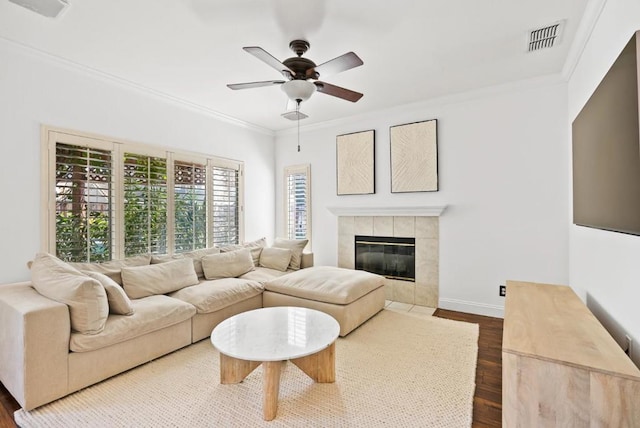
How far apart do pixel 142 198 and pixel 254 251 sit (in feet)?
5.28

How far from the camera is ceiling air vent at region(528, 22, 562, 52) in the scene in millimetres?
2430

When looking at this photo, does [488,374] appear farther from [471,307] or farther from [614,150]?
[614,150]

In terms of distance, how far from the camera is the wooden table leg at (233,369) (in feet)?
7.13

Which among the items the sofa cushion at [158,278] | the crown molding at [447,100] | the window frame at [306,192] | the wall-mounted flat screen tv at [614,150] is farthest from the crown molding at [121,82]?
the wall-mounted flat screen tv at [614,150]

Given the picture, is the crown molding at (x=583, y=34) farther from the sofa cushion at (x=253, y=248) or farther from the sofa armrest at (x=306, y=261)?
the sofa cushion at (x=253, y=248)

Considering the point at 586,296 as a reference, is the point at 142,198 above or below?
above

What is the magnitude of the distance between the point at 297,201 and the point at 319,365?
343cm

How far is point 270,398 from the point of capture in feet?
6.07

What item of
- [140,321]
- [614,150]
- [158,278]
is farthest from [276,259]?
[614,150]

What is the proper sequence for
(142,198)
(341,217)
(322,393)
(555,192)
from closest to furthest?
1. (322,393)
2. (555,192)
3. (142,198)
4. (341,217)

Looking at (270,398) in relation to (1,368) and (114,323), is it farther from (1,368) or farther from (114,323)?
(1,368)

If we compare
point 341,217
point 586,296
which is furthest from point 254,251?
point 586,296

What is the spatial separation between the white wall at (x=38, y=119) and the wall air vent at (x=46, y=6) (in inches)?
29.9

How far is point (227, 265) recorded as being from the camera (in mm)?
3801
